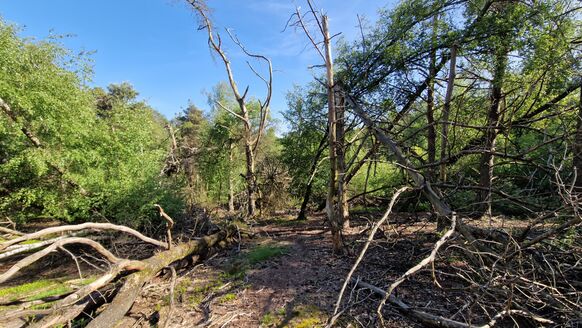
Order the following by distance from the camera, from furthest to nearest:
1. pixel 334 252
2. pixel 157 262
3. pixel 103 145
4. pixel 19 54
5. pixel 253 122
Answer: pixel 253 122 < pixel 103 145 < pixel 19 54 < pixel 334 252 < pixel 157 262

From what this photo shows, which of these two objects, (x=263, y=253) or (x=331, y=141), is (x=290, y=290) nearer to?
(x=263, y=253)

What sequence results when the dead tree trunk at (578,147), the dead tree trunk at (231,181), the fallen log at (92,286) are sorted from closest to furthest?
the dead tree trunk at (578,147), the fallen log at (92,286), the dead tree trunk at (231,181)

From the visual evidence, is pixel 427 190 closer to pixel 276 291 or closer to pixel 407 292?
pixel 407 292

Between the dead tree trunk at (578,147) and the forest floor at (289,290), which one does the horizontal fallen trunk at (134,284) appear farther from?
the dead tree trunk at (578,147)

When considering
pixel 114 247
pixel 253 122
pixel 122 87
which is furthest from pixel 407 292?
pixel 122 87

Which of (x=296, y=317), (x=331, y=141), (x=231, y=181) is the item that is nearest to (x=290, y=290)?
(x=296, y=317)

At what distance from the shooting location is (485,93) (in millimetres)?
6312

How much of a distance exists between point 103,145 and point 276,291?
8340mm

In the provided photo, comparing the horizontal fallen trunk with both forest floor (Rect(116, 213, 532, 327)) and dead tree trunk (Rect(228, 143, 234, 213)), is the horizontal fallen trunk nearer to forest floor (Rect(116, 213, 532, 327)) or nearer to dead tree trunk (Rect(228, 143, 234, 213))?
forest floor (Rect(116, 213, 532, 327))

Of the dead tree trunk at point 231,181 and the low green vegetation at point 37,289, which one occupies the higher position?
the dead tree trunk at point 231,181

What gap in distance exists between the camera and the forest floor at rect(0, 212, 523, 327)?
328cm

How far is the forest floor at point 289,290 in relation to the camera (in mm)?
3281

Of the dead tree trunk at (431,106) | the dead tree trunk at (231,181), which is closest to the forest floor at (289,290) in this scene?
the dead tree trunk at (431,106)

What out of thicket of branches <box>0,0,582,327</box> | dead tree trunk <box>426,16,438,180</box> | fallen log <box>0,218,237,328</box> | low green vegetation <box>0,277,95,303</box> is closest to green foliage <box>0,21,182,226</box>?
thicket of branches <box>0,0,582,327</box>
